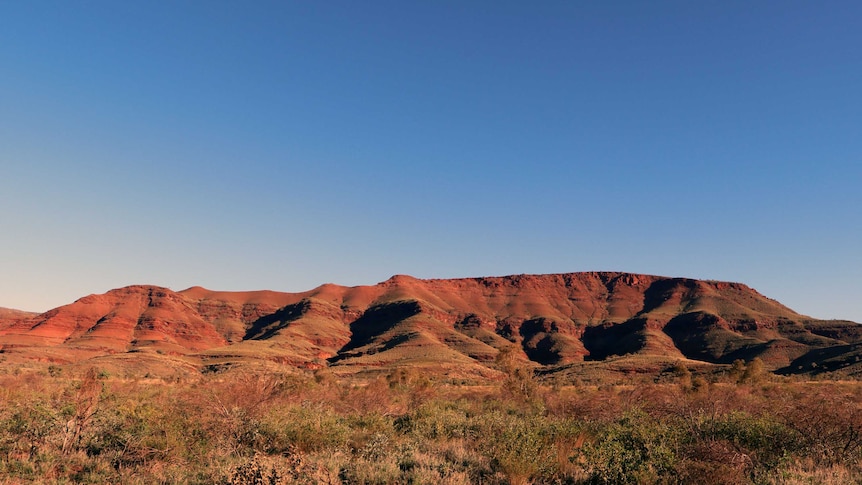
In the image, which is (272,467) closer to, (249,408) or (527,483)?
(527,483)

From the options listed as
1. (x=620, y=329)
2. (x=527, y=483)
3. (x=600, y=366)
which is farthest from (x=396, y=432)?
(x=620, y=329)

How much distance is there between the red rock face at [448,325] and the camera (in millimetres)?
109500

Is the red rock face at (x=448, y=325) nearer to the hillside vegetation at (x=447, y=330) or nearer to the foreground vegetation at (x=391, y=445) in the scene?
the hillside vegetation at (x=447, y=330)

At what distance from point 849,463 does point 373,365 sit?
88735 mm

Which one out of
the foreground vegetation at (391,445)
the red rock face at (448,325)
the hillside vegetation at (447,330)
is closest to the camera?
the foreground vegetation at (391,445)

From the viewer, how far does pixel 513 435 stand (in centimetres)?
1070

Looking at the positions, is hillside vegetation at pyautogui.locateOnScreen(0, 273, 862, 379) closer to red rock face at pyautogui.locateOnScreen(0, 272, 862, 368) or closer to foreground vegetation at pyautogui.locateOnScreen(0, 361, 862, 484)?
red rock face at pyautogui.locateOnScreen(0, 272, 862, 368)

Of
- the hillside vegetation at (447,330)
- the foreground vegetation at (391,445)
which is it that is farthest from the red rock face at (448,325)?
the foreground vegetation at (391,445)

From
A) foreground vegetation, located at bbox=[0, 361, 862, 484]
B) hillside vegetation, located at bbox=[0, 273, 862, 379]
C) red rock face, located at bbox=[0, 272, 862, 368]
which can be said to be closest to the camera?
foreground vegetation, located at bbox=[0, 361, 862, 484]

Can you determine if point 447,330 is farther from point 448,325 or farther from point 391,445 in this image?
point 391,445

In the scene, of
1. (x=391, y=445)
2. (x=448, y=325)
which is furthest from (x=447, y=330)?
(x=391, y=445)

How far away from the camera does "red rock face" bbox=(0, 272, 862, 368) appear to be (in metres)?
110

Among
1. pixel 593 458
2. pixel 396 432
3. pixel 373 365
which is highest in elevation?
pixel 593 458

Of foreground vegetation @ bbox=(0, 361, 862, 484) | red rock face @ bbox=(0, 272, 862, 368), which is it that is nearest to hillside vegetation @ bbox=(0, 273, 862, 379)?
red rock face @ bbox=(0, 272, 862, 368)
